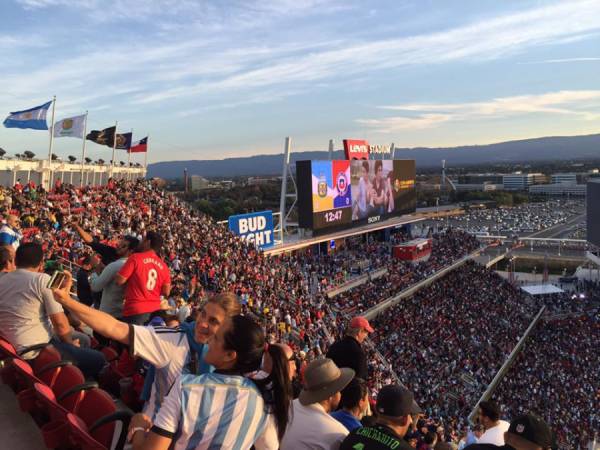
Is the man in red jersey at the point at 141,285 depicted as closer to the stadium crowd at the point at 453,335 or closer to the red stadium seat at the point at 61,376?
the red stadium seat at the point at 61,376

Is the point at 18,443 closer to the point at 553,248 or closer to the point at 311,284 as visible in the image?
the point at 311,284

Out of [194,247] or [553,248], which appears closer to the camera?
[194,247]

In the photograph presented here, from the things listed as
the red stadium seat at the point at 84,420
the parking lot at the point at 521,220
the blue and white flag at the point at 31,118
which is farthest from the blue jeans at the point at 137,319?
the parking lot at the point at 521,220

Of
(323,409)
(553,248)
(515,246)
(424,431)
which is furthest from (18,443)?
(553,248)

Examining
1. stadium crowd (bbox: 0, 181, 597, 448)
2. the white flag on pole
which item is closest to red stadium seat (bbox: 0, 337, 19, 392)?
stadium crowd (bbox: 0, 181, 597, 448)

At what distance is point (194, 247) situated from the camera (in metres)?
20.3

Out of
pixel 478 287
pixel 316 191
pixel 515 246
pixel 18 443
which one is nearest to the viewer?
pixel 18 443

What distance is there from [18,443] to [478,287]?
3524 centimetres

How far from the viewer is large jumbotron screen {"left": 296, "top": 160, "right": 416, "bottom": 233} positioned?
29.5m

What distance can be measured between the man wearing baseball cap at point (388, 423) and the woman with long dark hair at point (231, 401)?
0.39 metres

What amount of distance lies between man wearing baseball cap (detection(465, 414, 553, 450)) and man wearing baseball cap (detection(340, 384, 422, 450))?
41cm

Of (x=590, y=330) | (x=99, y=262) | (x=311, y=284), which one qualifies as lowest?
(x=590, y=330)

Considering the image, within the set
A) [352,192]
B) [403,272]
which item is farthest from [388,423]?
[403,272]

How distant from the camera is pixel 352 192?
108 feet
